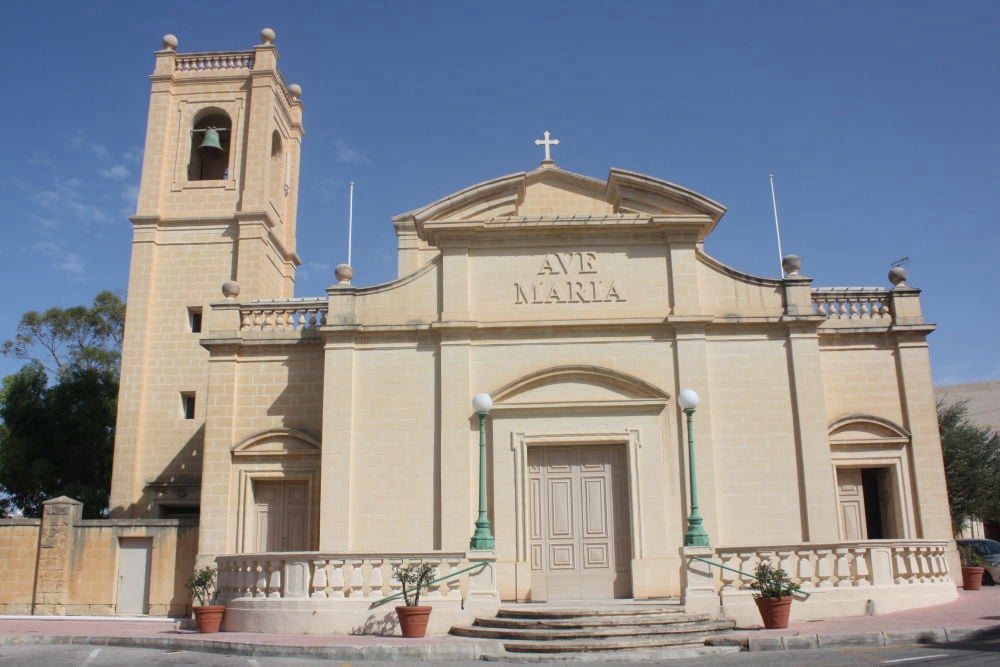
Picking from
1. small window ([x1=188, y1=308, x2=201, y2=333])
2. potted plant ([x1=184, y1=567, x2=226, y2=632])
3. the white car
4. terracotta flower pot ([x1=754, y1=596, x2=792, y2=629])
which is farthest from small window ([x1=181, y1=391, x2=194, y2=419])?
the white car

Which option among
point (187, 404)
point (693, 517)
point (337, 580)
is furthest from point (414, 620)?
point (187, 404)

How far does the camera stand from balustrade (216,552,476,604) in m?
13.6

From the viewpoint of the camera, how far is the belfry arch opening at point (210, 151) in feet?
82.6

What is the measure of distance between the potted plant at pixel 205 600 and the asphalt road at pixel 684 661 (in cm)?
174

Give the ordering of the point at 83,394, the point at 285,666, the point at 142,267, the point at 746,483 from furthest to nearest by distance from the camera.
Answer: the point at 83,394 → the point at 142,267 → the point at 746,483 → the point at 285,666

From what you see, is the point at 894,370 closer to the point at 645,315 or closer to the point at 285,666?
the point at 645,315

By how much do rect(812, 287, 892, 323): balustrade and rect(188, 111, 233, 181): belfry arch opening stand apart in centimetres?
1679

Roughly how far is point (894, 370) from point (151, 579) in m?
16.1

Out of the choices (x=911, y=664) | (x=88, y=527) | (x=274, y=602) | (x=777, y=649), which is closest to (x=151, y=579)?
(x=88, y=527)

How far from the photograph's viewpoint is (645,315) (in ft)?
56.2

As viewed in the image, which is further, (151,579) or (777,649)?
(151,579)

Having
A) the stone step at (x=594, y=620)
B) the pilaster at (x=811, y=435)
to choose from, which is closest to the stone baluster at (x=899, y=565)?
the pilaster at (x=811, y=435)

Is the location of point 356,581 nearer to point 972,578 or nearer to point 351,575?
point 351,575

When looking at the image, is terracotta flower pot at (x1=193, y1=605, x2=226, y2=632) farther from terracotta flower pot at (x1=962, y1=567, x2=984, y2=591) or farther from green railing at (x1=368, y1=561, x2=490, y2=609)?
terracotta flower pot at (x1=962, y1=567, x2=984, y2=591)
